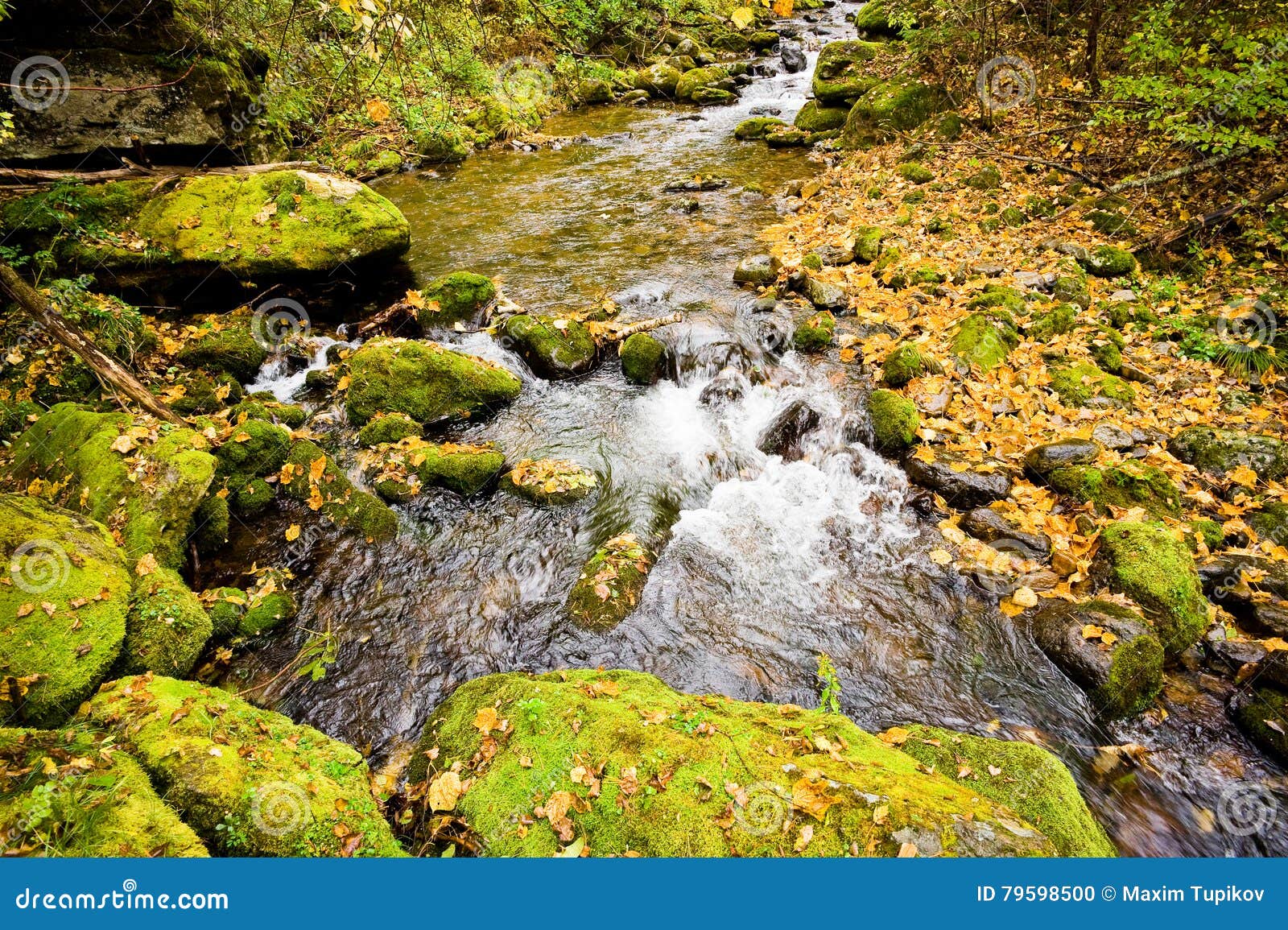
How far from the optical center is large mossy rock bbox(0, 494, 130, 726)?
3375 millimetres

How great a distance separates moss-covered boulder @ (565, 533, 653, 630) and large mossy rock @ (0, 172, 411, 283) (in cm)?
681

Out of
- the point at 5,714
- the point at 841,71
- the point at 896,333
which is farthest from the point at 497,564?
the point at 841,71

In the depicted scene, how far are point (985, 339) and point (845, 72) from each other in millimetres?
13790

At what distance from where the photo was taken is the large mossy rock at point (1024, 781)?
294 centimetres

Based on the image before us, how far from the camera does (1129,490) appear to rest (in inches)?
206

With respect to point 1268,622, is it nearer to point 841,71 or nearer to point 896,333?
point 896,333

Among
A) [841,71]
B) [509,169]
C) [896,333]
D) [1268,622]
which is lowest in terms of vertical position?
[1268,622]

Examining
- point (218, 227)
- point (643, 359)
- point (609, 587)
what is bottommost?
point (609, 587)

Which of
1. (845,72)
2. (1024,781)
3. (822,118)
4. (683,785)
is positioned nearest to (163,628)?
(683,785)

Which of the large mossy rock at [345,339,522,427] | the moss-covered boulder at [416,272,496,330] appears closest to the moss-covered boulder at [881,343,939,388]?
the large mossy rock at [345,339,522,427]

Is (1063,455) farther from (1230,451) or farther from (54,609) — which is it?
(54,609)

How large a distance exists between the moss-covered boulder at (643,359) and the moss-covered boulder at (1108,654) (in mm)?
5330

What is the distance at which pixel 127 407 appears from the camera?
232 inches

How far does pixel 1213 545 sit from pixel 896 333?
13.4ft
